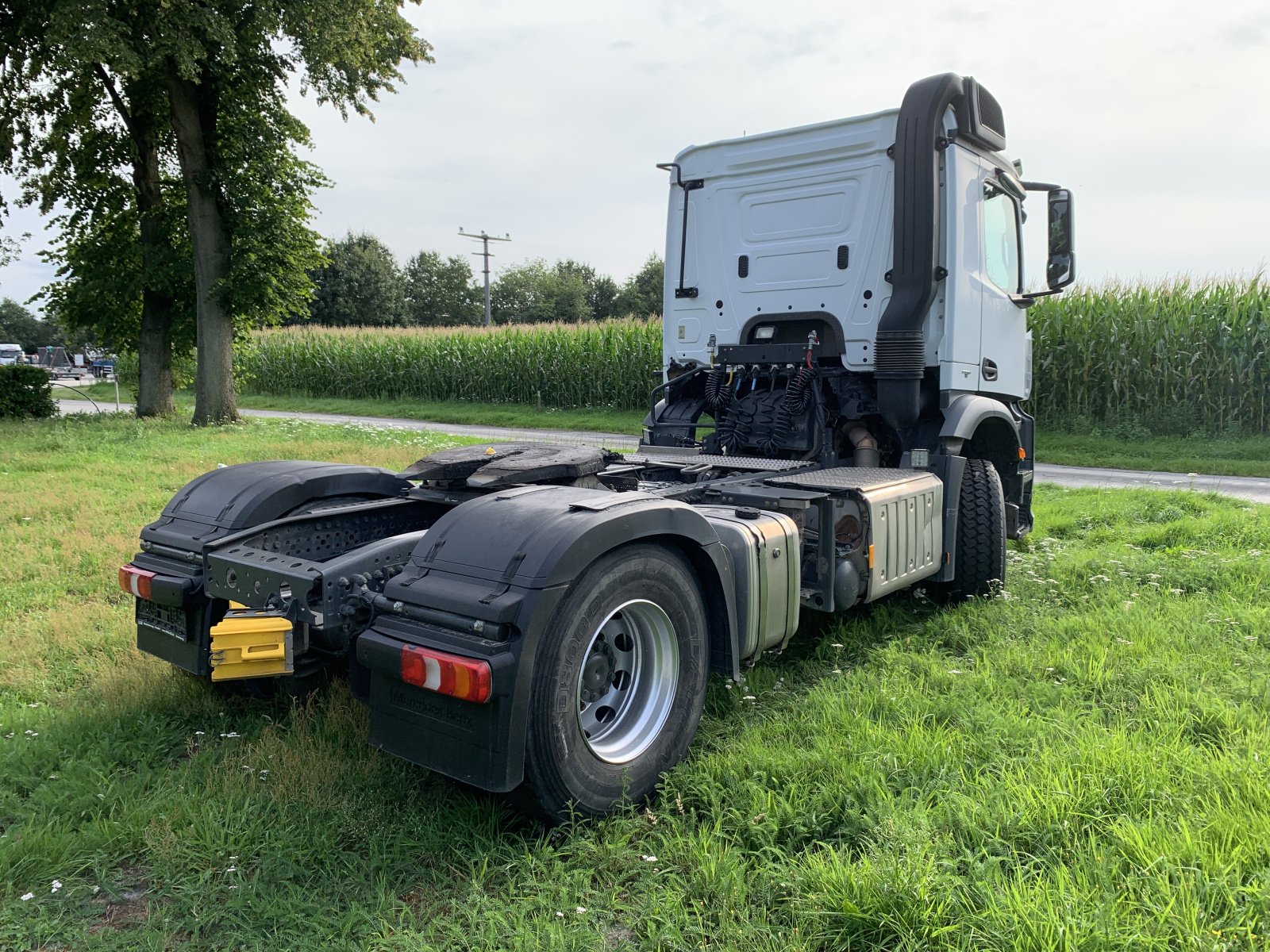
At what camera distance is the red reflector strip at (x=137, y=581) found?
3580 mm

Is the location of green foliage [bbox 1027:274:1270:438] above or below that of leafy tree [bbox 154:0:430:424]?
below

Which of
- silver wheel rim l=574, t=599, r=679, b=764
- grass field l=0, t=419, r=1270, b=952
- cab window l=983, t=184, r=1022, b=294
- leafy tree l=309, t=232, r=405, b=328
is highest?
leafy tree l=309, t=232, r=405, b=328

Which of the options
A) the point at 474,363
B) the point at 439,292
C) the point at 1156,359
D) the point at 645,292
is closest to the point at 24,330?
the point at 439,292

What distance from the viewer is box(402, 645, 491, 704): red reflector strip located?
2471 mm

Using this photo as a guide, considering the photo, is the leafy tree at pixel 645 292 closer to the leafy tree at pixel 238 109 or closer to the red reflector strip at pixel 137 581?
the leafy tree at pixel 238 109

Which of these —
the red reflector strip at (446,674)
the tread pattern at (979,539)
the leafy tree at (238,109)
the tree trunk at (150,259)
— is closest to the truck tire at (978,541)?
the tread pattern at (979,539)

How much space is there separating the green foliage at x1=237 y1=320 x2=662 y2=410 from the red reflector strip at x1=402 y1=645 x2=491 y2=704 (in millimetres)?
15484

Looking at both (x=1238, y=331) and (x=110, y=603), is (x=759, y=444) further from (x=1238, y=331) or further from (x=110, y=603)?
(x=1238, y=331)

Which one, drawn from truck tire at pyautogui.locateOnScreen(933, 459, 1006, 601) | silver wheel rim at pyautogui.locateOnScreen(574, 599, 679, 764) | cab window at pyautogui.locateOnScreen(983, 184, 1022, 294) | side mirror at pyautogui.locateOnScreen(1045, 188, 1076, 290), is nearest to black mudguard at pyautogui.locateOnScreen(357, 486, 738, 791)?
silver wheel rim at pyautogui.locateOnScreen(574, 599, 679, 764)

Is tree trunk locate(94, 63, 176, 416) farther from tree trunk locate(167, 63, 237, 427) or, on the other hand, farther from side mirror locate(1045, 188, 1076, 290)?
side mirror locate(1045, 188, 1076, 290)

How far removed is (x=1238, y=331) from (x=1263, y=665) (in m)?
13.8

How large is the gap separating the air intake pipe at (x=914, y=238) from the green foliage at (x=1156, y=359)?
12.3 m

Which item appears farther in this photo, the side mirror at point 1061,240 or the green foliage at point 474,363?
the green foliage at point 474,363

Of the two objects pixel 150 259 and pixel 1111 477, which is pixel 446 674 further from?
pixel 150 259
